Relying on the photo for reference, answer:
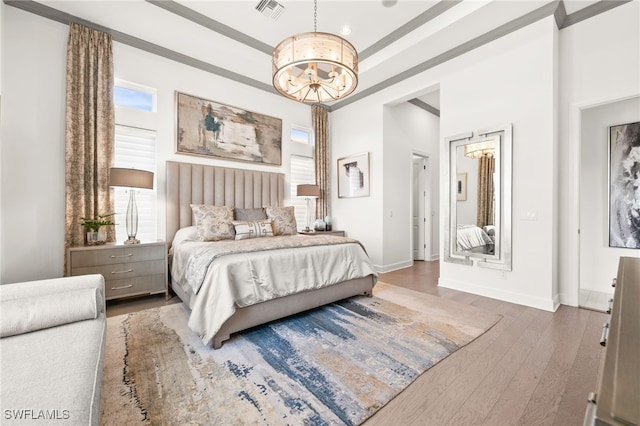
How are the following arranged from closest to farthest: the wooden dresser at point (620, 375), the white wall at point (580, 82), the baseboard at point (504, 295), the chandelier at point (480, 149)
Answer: the wooden dresser at point (620, 375) → the white wall at point (580, 82) → the baseboard at point (504, 295) → the chandelier at point (480, 149)

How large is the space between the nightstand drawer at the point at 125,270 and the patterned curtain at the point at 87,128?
501mm

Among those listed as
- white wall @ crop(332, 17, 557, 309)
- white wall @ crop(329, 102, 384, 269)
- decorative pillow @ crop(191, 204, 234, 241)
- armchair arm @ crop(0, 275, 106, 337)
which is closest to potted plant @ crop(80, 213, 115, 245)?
decorative pillow @ crop(191, 204, 234, 241)

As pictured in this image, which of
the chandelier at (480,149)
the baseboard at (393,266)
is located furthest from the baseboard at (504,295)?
the chandelier at (480,149)

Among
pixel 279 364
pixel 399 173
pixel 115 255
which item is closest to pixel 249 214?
pixel 115 255

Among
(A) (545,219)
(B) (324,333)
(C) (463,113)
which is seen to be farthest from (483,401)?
(C) (463,113)

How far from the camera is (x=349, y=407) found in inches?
59.2

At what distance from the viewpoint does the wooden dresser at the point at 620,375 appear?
0.40m

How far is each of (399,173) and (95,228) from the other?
4.60 metres

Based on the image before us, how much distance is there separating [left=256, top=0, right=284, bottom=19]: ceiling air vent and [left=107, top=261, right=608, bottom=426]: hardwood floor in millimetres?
3847

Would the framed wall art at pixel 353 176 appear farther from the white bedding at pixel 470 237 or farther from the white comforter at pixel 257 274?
the white comforter at pixel 257 274

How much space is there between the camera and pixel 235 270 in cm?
225

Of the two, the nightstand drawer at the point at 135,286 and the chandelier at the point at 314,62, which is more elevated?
the chandelier at the point at 314,62

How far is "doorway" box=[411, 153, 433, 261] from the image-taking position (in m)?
5.79

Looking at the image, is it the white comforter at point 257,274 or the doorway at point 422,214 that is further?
the doorway at point 422,214
